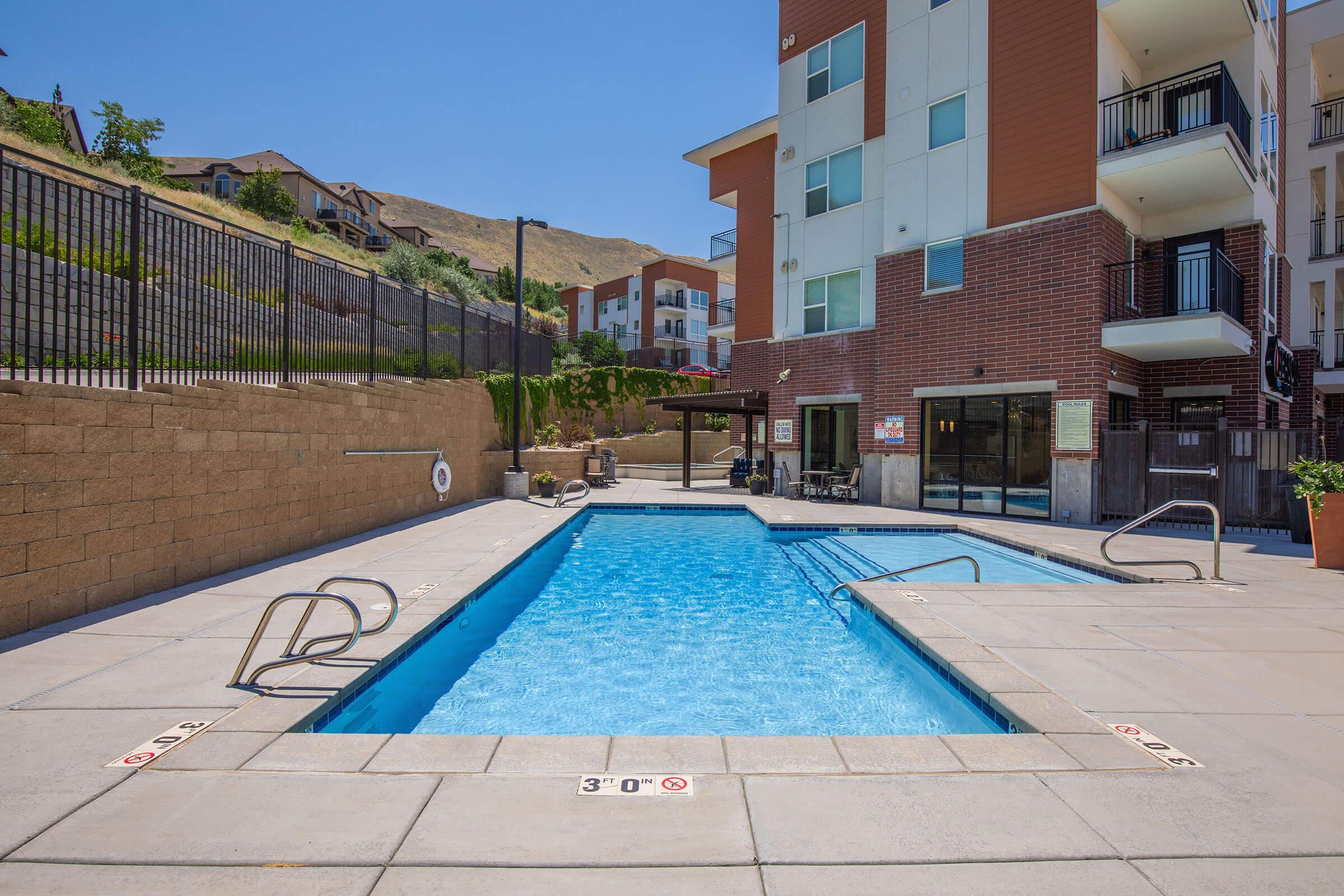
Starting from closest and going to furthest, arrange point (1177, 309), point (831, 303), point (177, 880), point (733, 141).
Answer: point (177, 880) < point (1177, 309) < point (831, 303) < point (733, 141)

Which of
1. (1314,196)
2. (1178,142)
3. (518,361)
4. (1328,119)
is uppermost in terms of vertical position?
(1328,119)

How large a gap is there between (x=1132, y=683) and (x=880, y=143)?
14.9 metres

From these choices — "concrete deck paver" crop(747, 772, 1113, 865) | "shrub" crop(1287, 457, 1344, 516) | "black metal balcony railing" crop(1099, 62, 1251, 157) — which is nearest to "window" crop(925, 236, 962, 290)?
"black metal balcony railing" crop(1099, 62, 1251, 157)

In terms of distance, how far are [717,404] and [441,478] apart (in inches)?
333

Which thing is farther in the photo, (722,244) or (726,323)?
(722,244)

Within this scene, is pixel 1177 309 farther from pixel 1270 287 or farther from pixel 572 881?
pixel 572 881

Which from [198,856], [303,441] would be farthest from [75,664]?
[303,441]

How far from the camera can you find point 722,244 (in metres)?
22.3

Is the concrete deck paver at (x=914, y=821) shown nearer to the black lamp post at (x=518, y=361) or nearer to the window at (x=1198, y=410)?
the window at (x=1198, y=410)

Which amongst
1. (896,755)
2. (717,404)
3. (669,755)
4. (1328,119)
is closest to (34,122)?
(717,404)

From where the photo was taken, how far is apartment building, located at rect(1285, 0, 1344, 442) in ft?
53.8

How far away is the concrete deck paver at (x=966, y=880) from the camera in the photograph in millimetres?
2014

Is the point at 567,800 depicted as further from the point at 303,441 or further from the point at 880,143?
the point at 880,143

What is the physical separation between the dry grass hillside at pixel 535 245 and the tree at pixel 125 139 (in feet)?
230
